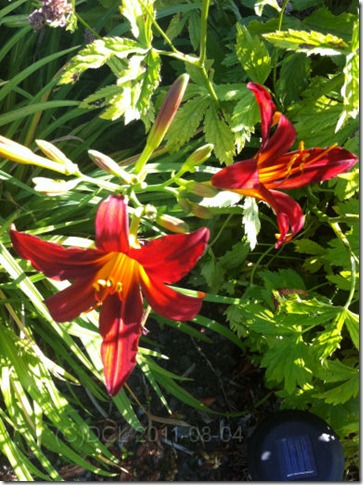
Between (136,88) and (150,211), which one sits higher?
(136,88)

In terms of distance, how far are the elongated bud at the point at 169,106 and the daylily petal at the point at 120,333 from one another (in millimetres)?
257

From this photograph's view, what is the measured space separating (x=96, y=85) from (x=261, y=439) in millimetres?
1098

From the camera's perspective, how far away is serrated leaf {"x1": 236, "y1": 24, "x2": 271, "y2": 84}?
Answer: 53.4 inches

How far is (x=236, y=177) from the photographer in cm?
106

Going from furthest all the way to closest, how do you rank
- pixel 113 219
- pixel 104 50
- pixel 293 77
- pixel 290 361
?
pixel 293 77 < pixel 290 361 < pixel 104 50 < pixel 113 219

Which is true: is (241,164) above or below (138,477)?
above

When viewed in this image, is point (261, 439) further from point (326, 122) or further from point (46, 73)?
point (46, 73)

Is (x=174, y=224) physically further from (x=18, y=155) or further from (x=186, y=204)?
(x=18, y=155)

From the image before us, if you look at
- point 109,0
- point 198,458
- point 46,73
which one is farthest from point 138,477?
point 109,0

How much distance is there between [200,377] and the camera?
1.95m

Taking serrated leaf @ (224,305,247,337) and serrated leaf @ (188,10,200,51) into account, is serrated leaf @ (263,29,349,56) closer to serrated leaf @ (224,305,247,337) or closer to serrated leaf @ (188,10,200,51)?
serrated leaf @ (188,10,200,51)

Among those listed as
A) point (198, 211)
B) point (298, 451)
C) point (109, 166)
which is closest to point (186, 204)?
point (198, 211)

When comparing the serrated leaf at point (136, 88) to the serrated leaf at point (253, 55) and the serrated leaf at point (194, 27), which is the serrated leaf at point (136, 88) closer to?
the serrated leaf at point (253, 55)

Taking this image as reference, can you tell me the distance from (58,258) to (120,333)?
16cm
